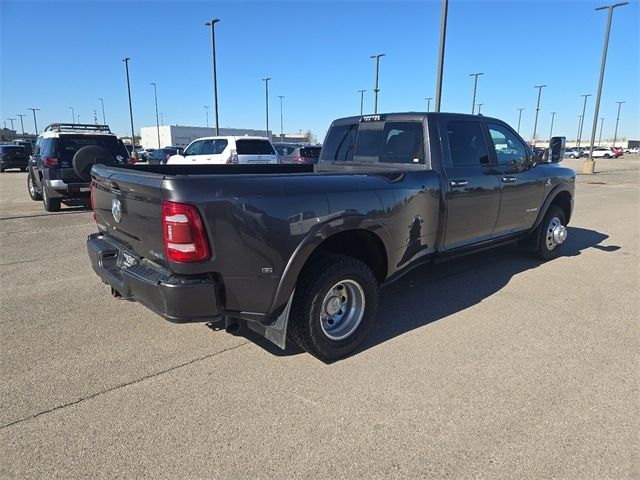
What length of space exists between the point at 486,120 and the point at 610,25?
23.5 m

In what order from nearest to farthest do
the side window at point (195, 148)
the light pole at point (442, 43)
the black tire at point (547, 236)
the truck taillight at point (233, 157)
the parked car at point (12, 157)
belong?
the black tire at point (547, 236)
the light pole at point (442, 43)
the truck taillight at point (233, 157)
the side window at point (195, 148)
the parked car at point (12, 157)

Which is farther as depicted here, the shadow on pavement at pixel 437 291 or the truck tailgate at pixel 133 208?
the shadow on pavement at pixel 437 291

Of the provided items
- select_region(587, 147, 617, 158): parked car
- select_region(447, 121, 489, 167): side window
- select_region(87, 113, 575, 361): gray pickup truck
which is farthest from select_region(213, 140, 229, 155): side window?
select_region(587, 147, 617, 158): parked car

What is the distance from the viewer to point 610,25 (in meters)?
22.7

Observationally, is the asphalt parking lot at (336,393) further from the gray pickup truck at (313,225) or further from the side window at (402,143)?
the side window at (402,143)

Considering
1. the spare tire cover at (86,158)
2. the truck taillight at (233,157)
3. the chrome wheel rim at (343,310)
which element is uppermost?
the spare tire cover at (86,158)

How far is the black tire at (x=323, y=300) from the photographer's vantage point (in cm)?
326

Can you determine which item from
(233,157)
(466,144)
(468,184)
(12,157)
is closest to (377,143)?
(466,144)

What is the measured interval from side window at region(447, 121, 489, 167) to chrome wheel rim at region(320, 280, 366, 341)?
6.04ft

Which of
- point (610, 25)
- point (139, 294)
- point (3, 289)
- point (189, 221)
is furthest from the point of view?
point (610, 25)

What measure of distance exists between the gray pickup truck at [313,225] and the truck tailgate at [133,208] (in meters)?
0.01

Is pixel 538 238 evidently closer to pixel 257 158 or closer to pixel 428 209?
pixel 428 209

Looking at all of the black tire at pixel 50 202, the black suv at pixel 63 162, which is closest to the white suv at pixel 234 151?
the black suv at pixel 63 162

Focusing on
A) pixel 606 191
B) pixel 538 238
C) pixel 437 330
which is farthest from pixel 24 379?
pixel 606 191
